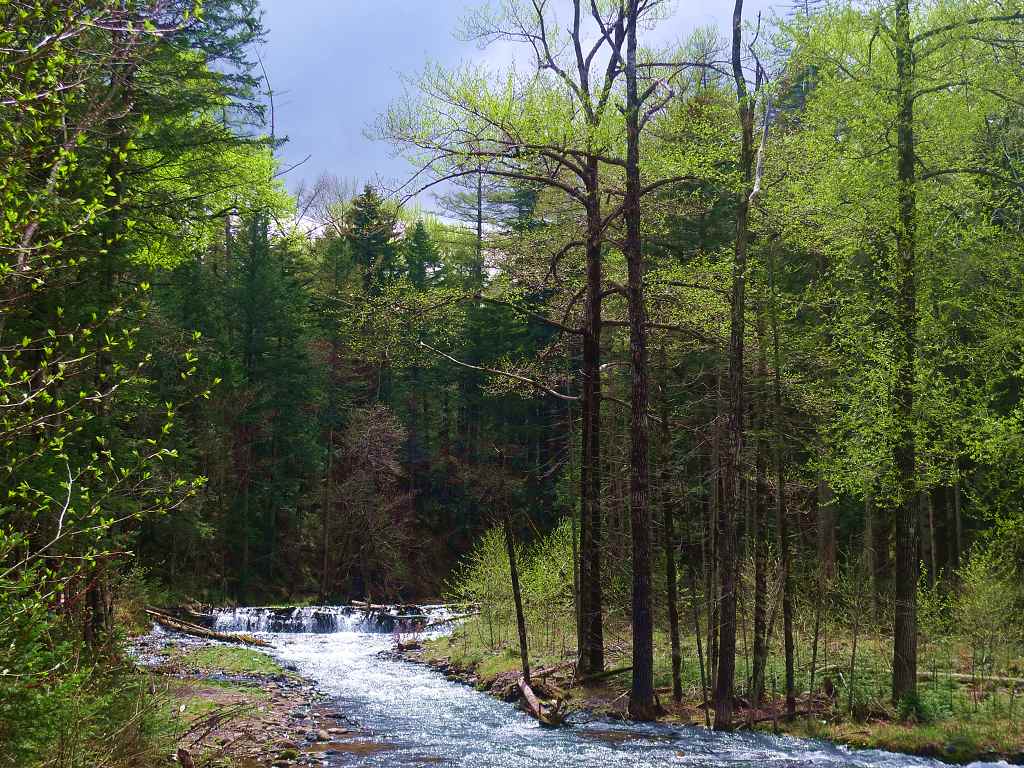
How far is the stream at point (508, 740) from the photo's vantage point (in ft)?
33.6

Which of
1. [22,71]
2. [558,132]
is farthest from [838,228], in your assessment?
[22,71]

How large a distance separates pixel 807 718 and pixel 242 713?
809 cm

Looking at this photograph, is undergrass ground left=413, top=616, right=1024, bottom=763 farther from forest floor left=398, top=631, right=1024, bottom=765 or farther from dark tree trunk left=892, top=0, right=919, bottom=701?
dark tree trunk left=892, top=0, right=919, bottom=701

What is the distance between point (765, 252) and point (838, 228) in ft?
9.16

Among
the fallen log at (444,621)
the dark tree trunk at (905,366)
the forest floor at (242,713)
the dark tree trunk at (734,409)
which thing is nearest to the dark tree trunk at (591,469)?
the dark tree trunk at (734,409)

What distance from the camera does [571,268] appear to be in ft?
58.6

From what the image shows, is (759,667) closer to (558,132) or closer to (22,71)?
(558,132)

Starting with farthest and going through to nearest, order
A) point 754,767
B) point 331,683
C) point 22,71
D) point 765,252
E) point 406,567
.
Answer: point 406,567
point 331,683
point 765,252
point 754,767
point 22,71

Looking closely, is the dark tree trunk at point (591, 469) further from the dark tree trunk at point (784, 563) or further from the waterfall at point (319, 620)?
the waterfall at point (319, 620)

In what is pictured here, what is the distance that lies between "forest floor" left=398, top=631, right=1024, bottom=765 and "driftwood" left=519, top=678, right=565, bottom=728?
15.6 inches

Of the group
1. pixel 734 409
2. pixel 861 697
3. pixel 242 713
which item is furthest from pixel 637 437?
pixel 242 713

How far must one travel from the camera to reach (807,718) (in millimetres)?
12211

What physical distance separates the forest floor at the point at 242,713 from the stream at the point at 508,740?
50 cm

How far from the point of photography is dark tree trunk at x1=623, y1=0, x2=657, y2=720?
1288 cm
